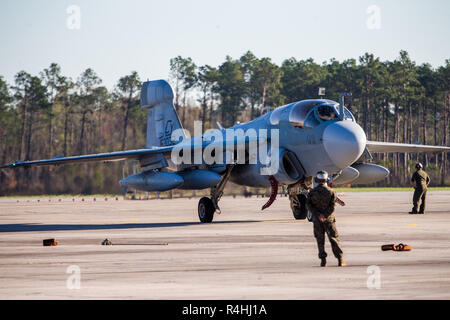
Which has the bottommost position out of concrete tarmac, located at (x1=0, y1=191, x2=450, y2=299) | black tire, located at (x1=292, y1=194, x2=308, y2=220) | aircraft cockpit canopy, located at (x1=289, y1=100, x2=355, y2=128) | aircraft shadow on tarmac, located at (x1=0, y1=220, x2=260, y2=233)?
aircraft shadow on tarmac, located at (x1=0, y1=220, x2=260, y2=233)

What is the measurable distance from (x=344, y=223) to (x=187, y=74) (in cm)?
7110

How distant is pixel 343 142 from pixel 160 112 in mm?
10965

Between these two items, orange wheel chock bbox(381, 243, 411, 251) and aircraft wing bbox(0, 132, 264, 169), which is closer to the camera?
orange wheel chock bbox(381, 243, 411, 251)

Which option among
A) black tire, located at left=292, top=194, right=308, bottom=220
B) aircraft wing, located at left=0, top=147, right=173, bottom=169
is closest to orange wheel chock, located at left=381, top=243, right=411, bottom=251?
black tire, located at left=292, top=194, right=308, bottom=220

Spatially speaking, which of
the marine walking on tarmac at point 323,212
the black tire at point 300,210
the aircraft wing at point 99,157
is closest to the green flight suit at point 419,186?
the black tire at point 300,210

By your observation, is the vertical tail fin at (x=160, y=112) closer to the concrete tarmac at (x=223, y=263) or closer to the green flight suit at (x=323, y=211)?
the concrete tarmac at (x=223, y=263)

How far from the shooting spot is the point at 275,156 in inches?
836

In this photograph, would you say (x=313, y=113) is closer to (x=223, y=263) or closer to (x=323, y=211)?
(x=323, y=211)

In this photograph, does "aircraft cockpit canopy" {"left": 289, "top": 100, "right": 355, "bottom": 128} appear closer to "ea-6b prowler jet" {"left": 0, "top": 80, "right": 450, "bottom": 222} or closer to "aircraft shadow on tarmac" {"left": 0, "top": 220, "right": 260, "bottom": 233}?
"ea-6b prowler jet" {"left": 0, "top": 80, "right": 450, "bottom": 222}

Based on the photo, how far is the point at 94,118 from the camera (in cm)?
11000

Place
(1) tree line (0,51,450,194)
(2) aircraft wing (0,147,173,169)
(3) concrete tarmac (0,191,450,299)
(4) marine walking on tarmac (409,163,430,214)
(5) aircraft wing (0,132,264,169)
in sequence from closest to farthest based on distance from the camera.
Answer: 1. (3) concrete tarmac (0,191,450,299)
2. (5) aircraft wing (0,132,264,169)
3. (2) aircraft wing (0,147,173,169)
4. (4) marine walking on tarmac (409,163,430,214)
5. (1) tree line (0,51,450,194)

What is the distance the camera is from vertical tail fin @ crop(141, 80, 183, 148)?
28.3m
